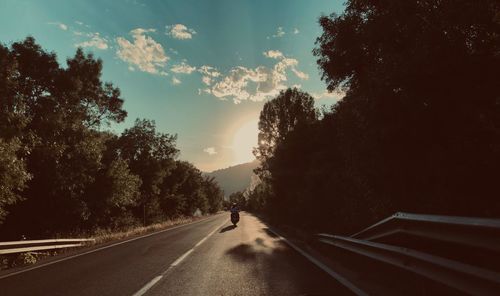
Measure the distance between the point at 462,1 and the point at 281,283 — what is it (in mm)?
7740

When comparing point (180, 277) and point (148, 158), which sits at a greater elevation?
point (148, 158)

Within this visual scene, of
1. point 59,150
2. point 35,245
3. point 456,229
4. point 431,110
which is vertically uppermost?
point 59,150

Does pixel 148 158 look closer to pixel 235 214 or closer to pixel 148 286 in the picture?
pixel 235 214

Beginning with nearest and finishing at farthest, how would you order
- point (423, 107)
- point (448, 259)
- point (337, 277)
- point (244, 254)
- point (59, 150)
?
point (448, 259), point (337, 277), point (423, 107), point (244, 254), point (59, 150)

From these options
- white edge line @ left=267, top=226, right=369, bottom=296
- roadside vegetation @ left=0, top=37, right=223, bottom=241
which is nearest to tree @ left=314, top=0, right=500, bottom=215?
white edge line @ left=267, top=226, right=369, bottom=296

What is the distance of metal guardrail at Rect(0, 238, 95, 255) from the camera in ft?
37.3

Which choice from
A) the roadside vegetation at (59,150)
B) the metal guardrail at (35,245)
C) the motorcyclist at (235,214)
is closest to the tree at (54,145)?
the roadside vegetation at (59,150)

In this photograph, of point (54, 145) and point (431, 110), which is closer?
point (431, 110)

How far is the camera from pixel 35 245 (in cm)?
1382

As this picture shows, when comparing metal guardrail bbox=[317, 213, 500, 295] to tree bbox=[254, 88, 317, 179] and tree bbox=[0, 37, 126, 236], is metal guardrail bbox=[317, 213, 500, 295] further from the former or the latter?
tree bbox=[254, 88, 317, 179]

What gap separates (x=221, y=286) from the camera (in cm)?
750

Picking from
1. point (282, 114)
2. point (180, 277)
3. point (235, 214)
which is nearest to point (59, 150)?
point (235, 214)

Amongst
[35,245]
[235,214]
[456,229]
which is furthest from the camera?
[235,214]

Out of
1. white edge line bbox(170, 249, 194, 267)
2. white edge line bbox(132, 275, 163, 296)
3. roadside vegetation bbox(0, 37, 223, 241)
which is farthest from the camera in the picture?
roadside vegetation bbox(0, 37, 223, 241)
